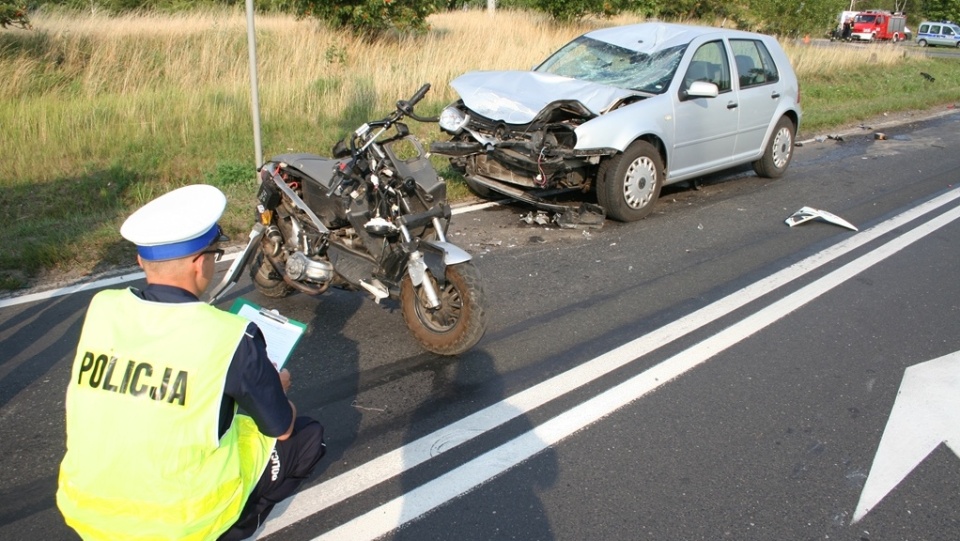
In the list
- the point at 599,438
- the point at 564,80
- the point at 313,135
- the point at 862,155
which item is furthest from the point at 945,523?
the point at 862,155

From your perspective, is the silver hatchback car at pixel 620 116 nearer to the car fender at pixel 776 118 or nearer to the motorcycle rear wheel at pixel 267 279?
the car fender at pixel 776 118

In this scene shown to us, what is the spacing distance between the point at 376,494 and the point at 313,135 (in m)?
7.93

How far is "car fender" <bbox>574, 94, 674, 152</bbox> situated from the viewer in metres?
7.60

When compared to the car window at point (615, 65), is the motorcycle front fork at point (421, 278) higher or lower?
lower

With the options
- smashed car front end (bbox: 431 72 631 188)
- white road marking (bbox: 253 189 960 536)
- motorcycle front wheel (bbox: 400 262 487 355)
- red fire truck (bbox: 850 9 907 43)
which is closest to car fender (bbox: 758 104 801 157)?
smashed car front end (bbox: 431 72 631 188)

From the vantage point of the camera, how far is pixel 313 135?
10719 millimetres

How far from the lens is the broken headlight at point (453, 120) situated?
26.5 feet

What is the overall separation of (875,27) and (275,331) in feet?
185

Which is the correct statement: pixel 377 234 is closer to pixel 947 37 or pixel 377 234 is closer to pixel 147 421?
pixel 147 421

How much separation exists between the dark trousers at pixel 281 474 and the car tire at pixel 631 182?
5.57 meters

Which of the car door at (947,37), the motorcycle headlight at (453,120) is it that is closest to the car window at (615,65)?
the motorcycle headlight at (453,120)

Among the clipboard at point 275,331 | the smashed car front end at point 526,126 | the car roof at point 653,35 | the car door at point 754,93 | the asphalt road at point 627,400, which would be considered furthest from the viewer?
the car door at point 754,93

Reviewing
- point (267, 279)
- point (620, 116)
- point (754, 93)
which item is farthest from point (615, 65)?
point (267, 279)

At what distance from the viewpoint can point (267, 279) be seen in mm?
5684
